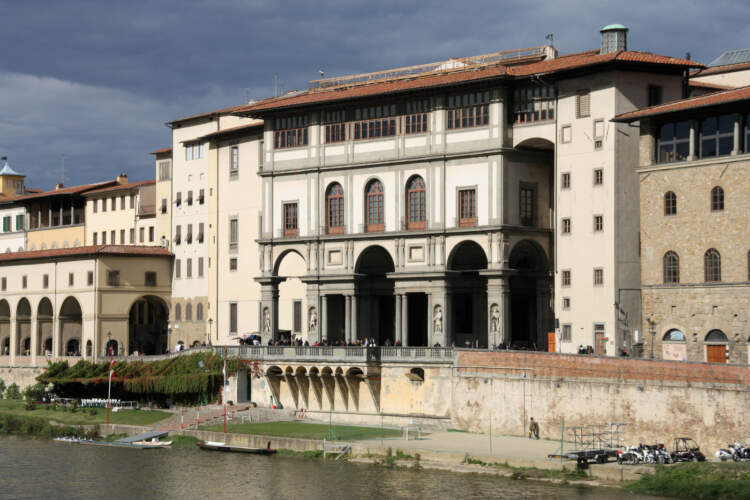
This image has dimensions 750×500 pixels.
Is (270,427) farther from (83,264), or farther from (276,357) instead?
(83,264)

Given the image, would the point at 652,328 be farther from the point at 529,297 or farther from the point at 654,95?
the point at 654,95

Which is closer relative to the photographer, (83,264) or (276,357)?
(276,357)

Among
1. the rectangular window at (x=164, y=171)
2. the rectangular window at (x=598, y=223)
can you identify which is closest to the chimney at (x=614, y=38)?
the rectangular window at (x=598, y=223)

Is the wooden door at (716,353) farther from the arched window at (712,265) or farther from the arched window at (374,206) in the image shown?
the arched window at (374,206)

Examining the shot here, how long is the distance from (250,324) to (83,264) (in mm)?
15568

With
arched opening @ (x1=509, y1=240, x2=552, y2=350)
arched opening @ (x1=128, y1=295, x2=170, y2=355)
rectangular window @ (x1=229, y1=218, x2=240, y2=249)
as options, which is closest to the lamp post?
arched opening @ (x1=509, y1=240, x2=552, y2=350)

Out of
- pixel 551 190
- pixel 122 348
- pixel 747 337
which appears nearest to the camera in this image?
pixel 747 337

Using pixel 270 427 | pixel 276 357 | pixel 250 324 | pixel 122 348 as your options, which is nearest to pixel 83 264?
pixel 122 348

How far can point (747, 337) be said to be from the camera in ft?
191

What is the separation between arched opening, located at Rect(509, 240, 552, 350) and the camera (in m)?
71.8

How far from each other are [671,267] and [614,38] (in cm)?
1433

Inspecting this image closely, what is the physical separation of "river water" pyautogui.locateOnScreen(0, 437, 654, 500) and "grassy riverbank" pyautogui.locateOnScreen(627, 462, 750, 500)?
1.02m

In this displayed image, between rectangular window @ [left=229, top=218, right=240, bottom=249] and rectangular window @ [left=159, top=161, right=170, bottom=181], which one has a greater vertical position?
rectangular window @ [left=159, top=161, right=170, bottom=181]

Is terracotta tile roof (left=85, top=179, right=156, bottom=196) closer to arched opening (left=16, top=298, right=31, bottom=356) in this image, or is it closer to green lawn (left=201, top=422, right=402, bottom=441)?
arched opening (left=16, top=298, right=31, bottom=356)
